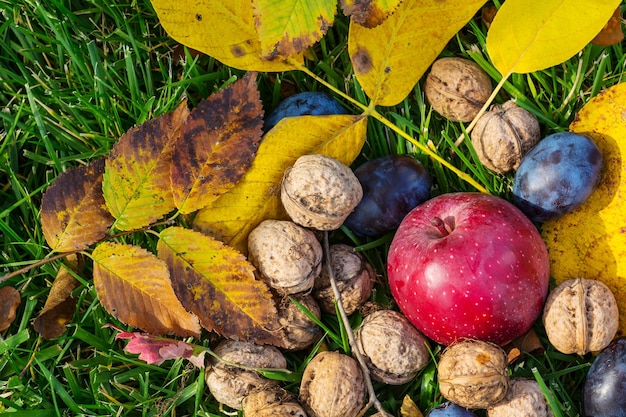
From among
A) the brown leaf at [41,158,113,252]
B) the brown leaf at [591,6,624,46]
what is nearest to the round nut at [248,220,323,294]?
the brown leaf at [41,158,113,252]

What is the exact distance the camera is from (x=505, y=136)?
2652 millimetres

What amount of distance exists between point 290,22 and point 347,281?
0.87 m

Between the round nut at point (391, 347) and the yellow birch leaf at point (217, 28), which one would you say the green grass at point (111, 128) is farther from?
the yellow birch leaf at point (217, 28)

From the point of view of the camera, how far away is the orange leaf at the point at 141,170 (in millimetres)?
2559

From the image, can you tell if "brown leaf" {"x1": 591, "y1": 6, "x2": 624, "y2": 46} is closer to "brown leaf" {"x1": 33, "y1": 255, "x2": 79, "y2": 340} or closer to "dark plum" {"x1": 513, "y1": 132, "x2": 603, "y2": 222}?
"dark plum" {"x1": 513, "y1": 132, "x2": 603, "y2": 222}

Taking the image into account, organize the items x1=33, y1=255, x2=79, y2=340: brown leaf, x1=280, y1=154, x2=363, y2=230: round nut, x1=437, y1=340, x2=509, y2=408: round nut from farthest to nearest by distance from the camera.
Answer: x1=33, y1=255, x2=79, y2=340: brown leaf < x1=280, y1=154, x2=363, y2=230: round nut < x1=437, y1=340, x2=509, y2=408: round nut

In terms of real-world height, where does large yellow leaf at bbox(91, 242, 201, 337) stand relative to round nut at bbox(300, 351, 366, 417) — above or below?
above

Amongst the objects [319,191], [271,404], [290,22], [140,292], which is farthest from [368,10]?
[271,404]

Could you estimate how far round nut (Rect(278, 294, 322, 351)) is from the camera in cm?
260

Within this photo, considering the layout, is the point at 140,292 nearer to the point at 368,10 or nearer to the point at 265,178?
the point at 265,178

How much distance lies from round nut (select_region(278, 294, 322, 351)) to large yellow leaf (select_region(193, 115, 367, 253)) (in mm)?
237

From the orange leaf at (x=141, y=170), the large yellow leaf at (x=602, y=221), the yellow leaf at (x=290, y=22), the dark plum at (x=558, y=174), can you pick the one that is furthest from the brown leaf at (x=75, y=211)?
the large yellow leaf at (x=602, y=221)

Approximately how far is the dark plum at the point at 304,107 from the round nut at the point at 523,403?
3.60 feet

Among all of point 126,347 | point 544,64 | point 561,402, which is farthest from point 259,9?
point 561,402
